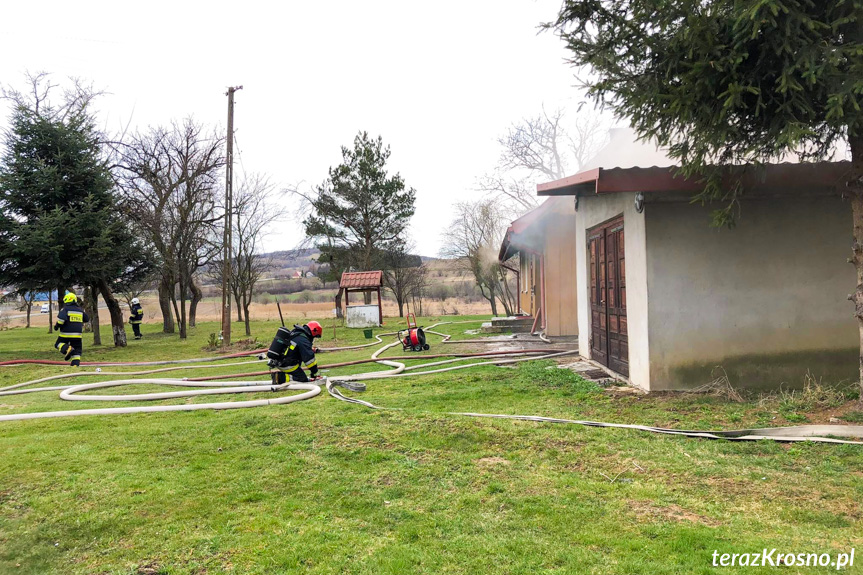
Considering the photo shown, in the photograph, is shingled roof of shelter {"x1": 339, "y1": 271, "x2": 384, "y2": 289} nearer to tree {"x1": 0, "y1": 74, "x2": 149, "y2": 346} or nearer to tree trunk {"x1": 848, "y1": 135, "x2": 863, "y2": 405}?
tree {"x1": 0, "y1": 74, "x2": 149, "y2": 346}

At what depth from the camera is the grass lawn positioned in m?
2.93

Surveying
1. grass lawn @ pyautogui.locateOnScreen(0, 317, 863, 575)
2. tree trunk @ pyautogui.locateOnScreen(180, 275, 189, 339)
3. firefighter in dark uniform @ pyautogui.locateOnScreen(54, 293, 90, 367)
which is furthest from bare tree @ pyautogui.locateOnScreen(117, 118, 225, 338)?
grass lawn @ pyautogui.locateOnScreen(0, 317, 863, 575)

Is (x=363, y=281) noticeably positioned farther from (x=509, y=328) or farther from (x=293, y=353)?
(x=293, y=353)

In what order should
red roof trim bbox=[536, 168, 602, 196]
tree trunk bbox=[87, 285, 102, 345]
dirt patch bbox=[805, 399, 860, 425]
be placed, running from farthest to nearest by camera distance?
tree trunk bbox=[87, 285, 102, 345] → red roof trim bbox=[536, 168, 602, 196] → dirt patch bbox=[805, 399, 860, 425]

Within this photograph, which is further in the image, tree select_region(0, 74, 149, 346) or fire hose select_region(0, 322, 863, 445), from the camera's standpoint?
tree select_region(0, 74, 149, 346)

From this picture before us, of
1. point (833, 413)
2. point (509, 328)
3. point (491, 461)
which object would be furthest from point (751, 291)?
point (509, 328)

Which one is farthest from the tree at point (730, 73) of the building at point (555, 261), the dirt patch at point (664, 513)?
the building at point (555, 261)

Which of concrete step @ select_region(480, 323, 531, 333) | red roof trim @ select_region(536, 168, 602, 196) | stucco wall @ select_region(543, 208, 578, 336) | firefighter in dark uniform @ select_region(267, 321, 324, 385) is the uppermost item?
red roof trim @ select_region(536, 168, 602, 196)

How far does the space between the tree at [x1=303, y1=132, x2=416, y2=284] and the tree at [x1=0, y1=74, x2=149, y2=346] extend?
48.6 feet

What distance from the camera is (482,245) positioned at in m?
29.2

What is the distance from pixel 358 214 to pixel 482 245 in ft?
26.1

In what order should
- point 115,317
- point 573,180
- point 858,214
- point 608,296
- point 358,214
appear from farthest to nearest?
point 358,214 → point 115,317 → point 608,296 → point 573,180 → point 858,214

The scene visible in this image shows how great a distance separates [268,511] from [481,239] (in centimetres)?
2683

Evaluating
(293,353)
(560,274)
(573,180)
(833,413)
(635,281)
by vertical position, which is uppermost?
(573,180)
